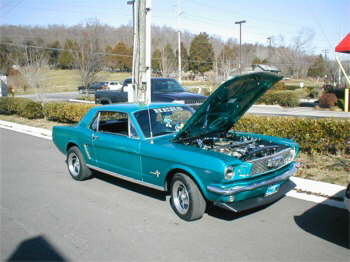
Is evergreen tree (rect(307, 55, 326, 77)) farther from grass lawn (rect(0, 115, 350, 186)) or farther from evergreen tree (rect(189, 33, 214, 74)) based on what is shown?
grass lawn (rect(0, 115, 350, 186))

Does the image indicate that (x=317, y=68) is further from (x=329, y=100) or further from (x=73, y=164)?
(x=73, y=164)

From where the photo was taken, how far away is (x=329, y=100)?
20.9m

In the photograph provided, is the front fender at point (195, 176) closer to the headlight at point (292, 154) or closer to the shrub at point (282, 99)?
the headlight at point (292, 154)

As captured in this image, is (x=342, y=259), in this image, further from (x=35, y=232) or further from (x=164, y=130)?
(x=35, y=232)

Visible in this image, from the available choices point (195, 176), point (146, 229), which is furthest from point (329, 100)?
point (146, 229)

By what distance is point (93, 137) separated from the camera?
642 centimetres

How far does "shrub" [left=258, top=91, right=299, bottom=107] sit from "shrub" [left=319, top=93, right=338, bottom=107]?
86.4 inches

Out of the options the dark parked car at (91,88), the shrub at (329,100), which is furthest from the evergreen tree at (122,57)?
the shrub at (329,100)

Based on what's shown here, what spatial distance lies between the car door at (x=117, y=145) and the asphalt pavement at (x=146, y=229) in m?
0.53

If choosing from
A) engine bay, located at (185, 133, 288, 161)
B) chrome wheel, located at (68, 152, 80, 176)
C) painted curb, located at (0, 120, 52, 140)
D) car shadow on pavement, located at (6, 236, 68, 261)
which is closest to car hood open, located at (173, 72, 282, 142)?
engine bay, located at (185, 133, 288, 161)

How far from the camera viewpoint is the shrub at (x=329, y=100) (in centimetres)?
2089

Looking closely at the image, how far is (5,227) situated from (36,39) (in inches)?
2395

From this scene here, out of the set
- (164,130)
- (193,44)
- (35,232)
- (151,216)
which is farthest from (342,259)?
(193,44)

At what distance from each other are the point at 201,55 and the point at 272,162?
6647cm
